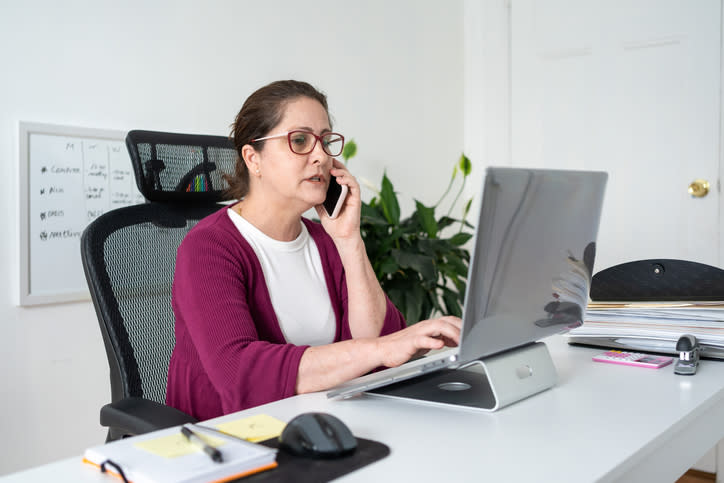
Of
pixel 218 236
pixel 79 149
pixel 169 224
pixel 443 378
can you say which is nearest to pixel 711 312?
pixel 443 378

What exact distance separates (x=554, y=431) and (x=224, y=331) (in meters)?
0.56

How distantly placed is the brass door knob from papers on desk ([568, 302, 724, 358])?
1683 millimetres

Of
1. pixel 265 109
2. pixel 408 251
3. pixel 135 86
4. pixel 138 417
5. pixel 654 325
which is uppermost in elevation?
pixel 135 86

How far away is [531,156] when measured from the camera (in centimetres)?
336

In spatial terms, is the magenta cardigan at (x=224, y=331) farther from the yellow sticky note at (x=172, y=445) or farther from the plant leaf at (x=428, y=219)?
the plant leaf at (x=428, y=219)

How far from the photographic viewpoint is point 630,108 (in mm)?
3061

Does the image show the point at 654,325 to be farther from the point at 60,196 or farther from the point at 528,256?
the point at 60,196

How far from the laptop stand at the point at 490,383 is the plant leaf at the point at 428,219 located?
1527mm

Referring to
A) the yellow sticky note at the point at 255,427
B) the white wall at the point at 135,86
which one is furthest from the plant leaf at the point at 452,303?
the yellow sticky note at the point at 255,427

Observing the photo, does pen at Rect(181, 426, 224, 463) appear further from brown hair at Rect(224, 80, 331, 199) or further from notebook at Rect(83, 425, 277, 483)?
brown hair at Rect(224, 80, 331, 199)

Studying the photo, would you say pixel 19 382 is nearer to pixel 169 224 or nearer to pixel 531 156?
pixel 169 224

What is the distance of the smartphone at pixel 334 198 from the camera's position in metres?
1.50

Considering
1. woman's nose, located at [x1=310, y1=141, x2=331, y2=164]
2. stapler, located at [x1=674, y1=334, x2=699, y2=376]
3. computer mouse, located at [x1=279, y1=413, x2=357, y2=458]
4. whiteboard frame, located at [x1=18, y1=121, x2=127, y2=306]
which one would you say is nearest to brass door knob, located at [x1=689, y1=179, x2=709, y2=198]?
stapler, located at [x1=674, y1=334, x2=699, y2=376]

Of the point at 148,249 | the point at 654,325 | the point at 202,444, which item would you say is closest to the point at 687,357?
the point at 654,325
